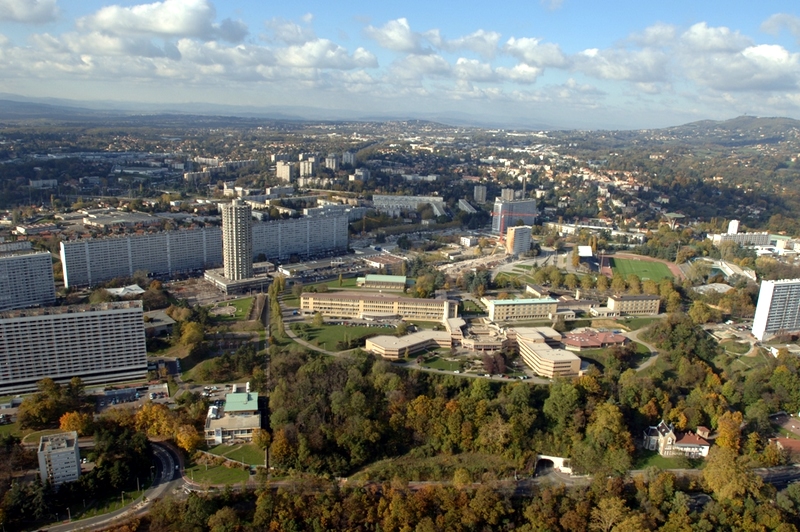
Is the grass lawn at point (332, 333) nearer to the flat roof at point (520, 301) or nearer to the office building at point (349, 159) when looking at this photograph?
the flat roof at point (520, 301)

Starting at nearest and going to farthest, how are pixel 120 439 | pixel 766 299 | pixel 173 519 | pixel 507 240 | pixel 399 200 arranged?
pixel 173 519, pixel 120 439, pixel 766 299, pixel 507 240, pixel 399 200

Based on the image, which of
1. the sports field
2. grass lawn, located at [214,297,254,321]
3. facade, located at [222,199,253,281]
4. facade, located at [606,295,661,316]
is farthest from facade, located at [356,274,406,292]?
the sports field

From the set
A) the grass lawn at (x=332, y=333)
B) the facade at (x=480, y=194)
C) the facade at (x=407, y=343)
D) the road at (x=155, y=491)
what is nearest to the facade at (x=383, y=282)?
the grass lawn at (x=332, y=333)

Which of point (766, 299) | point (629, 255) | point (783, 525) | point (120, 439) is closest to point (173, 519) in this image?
point (120, 439)

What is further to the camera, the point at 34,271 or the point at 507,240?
the point at 507,240

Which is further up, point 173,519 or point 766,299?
point 766,299

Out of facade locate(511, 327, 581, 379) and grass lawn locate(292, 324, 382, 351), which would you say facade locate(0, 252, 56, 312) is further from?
facade locate(511, 327, 581, 379)

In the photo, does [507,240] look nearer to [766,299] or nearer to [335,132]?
[766,299]
